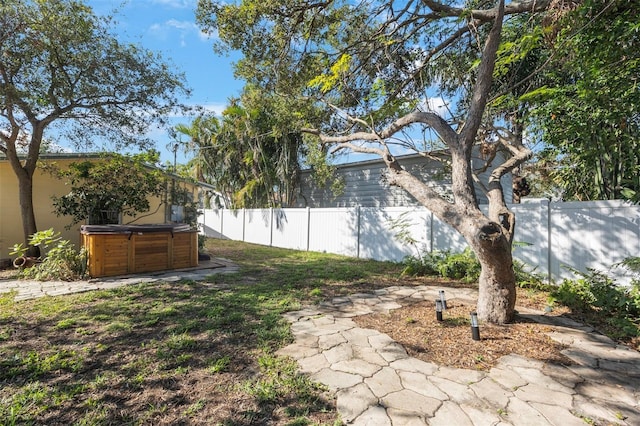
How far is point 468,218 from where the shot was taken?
3.20 metres

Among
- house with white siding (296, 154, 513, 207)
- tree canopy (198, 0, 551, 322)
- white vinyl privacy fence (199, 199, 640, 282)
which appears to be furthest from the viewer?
house with white siding (296, 154, 513, 207)

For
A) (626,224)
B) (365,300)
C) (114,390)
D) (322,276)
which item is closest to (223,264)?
(322,276)

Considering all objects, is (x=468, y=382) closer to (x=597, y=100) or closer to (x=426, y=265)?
(x=426, y=265)

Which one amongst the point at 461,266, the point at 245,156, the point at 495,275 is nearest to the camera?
the point at 495,275

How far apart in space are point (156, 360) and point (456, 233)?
5.89 m

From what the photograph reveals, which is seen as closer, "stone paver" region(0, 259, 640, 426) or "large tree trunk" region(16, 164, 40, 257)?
"stone paver" region(0, 259, 640, 426)

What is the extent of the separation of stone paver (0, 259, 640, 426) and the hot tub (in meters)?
4.31

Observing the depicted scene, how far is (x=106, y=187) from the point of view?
7.32m

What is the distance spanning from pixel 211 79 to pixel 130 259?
4.90 meters

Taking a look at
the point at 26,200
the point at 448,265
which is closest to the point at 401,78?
the point at 448,265

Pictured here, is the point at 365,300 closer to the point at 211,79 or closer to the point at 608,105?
the point at 608,105

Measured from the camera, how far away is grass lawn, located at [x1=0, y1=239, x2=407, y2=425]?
1.98m

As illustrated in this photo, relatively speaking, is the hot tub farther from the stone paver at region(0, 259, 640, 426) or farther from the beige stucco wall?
the stone paver at region(0, 259, 640, 426)

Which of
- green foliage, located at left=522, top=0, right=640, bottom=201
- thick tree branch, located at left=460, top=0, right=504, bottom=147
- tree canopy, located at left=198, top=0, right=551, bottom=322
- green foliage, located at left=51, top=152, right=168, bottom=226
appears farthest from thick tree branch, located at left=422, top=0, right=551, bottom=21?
green foliage, located at left=51, top=152, right=168, bottom=226
